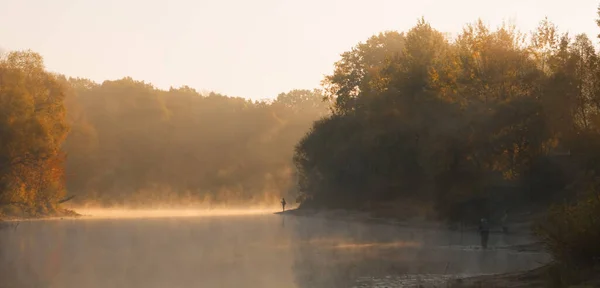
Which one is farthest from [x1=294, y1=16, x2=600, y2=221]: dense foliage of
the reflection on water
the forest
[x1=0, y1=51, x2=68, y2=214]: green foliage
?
[x1=0, y1=51, x2=68, y2=214]: green foliage

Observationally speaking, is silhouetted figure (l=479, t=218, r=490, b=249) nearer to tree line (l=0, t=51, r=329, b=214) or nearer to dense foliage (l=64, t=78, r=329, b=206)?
tree line (l=0, t=51, r=329, b=214)

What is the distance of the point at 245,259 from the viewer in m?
32.7

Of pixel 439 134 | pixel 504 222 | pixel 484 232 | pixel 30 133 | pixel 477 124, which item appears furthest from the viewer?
pixel 30 133

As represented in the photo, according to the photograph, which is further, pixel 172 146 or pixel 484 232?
pixel 172 146

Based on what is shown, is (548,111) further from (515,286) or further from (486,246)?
(515,286)

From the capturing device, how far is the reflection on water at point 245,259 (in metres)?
25.0

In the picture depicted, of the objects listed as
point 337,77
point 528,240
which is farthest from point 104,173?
point 528,240

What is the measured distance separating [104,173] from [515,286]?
126m

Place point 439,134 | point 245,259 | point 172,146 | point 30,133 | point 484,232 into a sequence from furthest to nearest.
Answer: point 172,146 → point 30,133 → point 439,134 → point 484,232 → point 245,259

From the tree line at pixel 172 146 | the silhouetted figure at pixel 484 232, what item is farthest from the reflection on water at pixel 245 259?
the tree line at pixel 172 146

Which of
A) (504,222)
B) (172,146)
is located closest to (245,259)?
(504,222)

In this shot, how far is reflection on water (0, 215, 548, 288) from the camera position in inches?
985

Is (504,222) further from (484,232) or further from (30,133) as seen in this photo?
(30,133)

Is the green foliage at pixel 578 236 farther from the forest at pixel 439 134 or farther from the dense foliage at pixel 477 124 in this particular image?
the dense foliage at pixel 477 124
